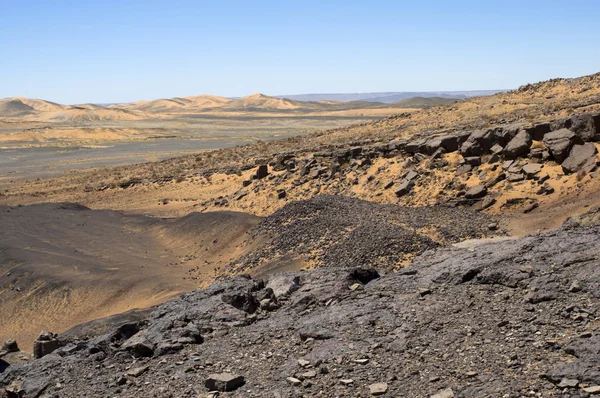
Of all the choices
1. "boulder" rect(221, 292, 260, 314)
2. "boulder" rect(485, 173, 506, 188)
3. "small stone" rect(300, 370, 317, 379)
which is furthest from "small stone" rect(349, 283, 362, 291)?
"boulder" rect(485, 173, 506, 188)

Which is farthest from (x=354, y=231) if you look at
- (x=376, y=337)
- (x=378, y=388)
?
(x=378, y=388)

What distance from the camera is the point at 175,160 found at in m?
44.6

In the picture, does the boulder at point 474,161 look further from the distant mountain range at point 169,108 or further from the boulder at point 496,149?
the distant mountain range at point 169,108

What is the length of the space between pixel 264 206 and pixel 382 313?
619 inches

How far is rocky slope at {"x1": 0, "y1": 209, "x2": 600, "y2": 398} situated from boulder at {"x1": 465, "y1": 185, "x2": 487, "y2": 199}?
7.76 metres

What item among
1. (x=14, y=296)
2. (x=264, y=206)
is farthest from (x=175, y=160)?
(x=14, y=296)

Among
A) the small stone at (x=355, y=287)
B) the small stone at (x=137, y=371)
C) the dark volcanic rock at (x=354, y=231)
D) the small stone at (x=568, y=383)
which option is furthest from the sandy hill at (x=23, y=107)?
the small stone at (x=568, y=383)

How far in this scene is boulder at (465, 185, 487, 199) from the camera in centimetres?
1789

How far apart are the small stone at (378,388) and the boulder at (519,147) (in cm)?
1428

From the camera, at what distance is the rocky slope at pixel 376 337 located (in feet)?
20.6

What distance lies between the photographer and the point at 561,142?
17938 millimetres

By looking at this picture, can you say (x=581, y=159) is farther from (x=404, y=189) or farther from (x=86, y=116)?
(x=86, y=116)

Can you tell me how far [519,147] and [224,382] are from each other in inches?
580

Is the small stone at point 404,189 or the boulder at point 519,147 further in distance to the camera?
the small stone at point 404,189
